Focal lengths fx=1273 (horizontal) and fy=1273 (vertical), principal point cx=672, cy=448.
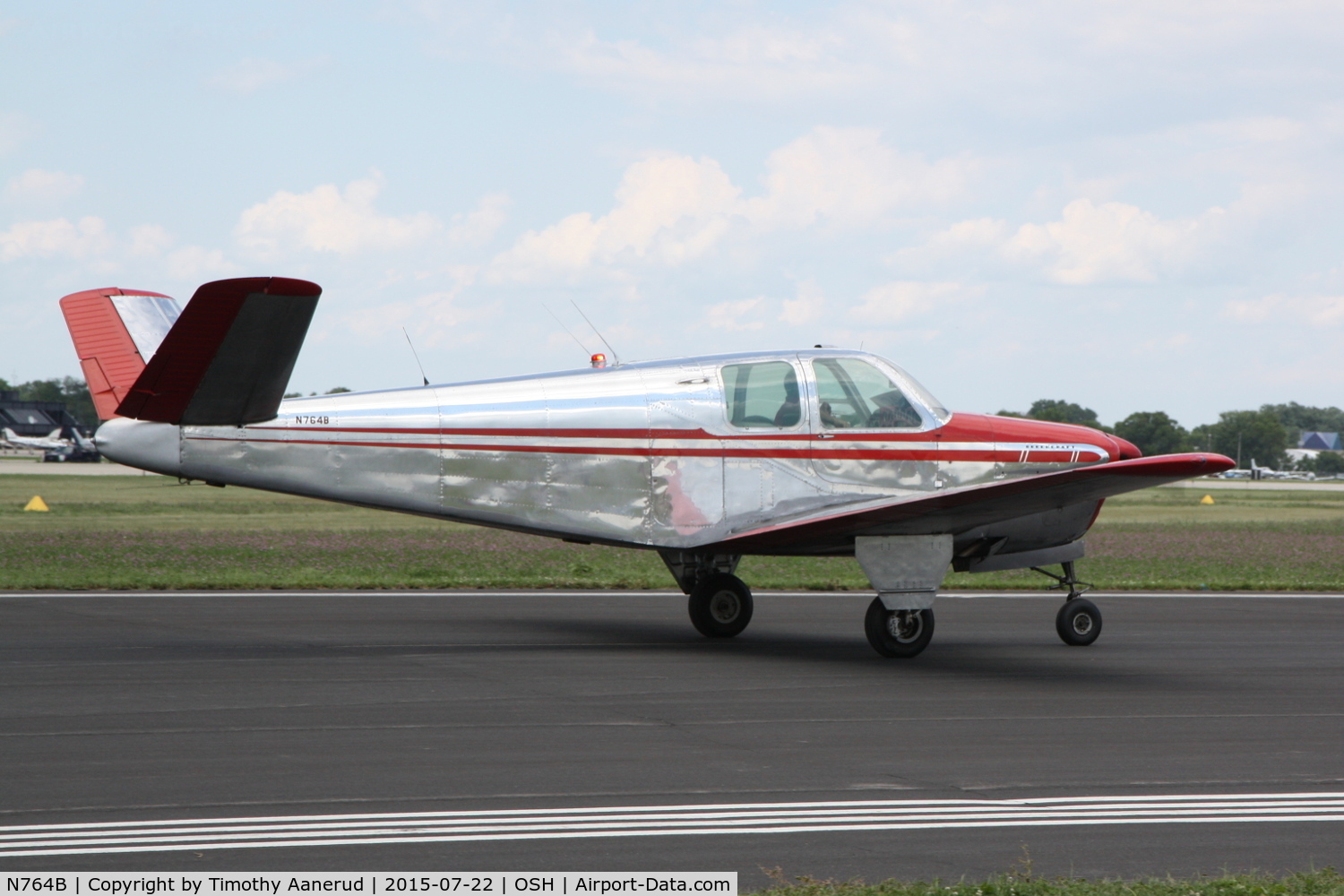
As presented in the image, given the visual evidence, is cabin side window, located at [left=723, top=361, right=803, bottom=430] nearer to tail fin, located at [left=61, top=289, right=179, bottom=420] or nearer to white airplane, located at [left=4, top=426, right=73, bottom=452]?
tail fin, located at [left=61, top=289, right=179, bottom=420]

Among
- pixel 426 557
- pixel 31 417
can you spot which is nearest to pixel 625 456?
pixel 426 557

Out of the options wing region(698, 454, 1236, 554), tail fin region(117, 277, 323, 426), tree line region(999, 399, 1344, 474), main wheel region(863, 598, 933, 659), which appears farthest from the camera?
tree line region(999, 399, 1344, 474)

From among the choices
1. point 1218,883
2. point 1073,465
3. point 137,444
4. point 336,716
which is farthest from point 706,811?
point 1073,465

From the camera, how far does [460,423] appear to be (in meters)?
11.9

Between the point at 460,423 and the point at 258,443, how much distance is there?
180 cm

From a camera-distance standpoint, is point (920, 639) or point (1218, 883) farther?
point (920, 639)

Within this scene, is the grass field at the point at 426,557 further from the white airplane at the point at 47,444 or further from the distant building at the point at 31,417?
the distant building at the point at 31,417

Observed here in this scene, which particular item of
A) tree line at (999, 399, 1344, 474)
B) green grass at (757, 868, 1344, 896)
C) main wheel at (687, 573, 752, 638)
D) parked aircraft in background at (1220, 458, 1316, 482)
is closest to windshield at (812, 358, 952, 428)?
main wheel at (687, 573, 752, 638)

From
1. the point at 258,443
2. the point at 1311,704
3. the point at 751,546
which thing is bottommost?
the point at 1311,704

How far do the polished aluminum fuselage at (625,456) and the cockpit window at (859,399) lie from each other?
0.08m

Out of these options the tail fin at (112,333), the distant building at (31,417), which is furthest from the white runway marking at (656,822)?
the distant building at (31,417)

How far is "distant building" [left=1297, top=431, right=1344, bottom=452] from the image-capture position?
19038 cm

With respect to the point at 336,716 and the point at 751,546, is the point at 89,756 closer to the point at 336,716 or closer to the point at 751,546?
the point at 336,716

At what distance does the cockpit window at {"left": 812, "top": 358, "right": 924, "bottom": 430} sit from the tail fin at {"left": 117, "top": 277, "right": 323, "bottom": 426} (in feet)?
16.4
